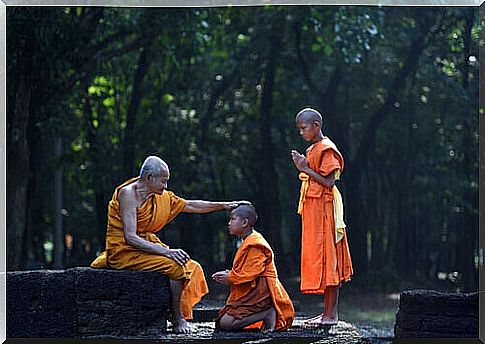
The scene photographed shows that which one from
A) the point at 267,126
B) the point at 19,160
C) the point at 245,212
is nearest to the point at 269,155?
the point at 267,126

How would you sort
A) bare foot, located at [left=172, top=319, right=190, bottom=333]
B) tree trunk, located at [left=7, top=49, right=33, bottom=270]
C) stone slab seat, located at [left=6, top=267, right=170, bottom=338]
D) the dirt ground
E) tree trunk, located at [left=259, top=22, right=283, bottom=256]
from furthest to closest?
tree trunk, located at [left=259, top=22, right=283, bottom=256], tree trunk, located at [left=7, top=49, right=33, bottom=270], the dirt ground, bare foot, located at [left=172, top=319, right=190, bottom=333], stone slab seat, located at [left=6, top=267, right=170, bottom=338]

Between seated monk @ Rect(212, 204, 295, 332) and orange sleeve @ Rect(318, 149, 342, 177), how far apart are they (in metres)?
0.45

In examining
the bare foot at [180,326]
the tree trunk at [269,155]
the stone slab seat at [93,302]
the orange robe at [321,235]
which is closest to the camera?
the stone slab seat at [93,302]

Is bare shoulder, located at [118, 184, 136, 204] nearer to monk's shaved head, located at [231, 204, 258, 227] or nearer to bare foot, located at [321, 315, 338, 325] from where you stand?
monk's shaved head, located at [231, 204, 258, 227]

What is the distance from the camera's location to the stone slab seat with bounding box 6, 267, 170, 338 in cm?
548

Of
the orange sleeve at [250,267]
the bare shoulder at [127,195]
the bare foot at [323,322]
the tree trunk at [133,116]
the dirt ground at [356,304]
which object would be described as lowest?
the dirt ground at [356,304]

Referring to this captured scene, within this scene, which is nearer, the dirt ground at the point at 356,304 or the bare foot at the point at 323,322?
the bare foot at the point at 323,322

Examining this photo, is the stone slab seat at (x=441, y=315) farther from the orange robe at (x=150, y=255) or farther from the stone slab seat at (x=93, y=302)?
the stone slab seat at (x=93, y=302)

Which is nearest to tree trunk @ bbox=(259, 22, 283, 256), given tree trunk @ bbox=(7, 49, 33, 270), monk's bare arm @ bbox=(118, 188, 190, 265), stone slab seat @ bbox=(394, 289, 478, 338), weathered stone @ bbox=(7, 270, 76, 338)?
tree trunk @ bbox=(7, 49, 33, 270)

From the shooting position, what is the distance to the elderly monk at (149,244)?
219 inches

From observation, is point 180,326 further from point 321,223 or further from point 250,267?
point 321,223

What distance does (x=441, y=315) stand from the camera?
587cm

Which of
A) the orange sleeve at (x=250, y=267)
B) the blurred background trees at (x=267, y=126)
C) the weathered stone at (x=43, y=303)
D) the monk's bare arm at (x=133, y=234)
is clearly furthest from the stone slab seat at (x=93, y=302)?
the blurred background trees at (x=267, y=126)

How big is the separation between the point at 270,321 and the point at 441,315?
972mm
